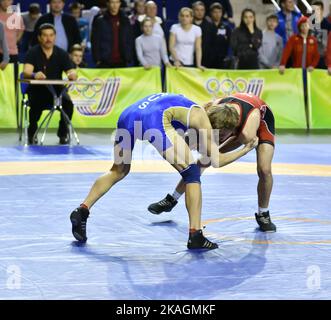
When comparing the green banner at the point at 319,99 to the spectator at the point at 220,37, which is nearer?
the green banner at the point at 319,99

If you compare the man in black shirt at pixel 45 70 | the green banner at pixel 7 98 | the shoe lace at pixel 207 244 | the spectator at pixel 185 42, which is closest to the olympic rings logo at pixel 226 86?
the spectator at pixel 185 42

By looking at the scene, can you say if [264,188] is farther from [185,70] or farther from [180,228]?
[185,70]

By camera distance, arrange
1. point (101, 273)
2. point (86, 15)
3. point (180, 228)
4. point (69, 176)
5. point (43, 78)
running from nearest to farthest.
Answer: point (101, 273), point (180, 228), point (69, 176), point (43, 78), point (86, 15)

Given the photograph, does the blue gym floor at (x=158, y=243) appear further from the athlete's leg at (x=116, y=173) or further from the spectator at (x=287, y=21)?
the spectator at (x=287, y=21)

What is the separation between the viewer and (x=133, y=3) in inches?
645

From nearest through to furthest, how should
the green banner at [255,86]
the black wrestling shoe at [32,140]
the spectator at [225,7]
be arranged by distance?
the black wrestling shoe at [32,140]
the green banner at [255,86]
the spectator at [225,7]

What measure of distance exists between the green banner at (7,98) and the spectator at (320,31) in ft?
17.1

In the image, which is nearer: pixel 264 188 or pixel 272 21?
pixel 264 188

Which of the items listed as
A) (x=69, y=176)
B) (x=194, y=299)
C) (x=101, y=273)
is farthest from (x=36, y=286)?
(x=69, y=176)

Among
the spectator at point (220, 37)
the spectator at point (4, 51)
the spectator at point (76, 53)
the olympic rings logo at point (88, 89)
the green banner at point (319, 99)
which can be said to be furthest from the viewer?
the spectator at point (220, 37)

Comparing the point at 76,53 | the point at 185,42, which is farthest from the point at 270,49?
the point at 76,53

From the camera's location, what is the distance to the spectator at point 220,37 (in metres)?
15.1

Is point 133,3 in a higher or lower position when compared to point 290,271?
higher

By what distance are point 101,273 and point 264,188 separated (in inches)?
79.9
